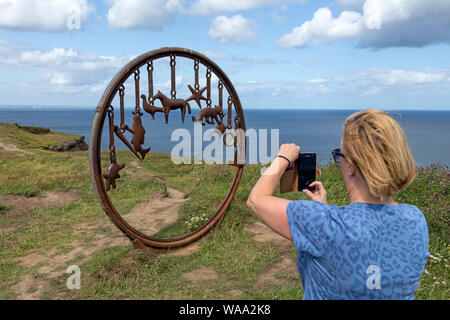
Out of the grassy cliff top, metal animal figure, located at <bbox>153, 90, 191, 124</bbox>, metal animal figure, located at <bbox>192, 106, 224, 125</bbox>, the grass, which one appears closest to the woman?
the grass

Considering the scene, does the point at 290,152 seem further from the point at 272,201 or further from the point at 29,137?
the point at 29,137

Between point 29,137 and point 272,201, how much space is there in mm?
24130

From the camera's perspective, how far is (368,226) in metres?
1.68

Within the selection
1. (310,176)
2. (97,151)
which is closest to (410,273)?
(310,176)

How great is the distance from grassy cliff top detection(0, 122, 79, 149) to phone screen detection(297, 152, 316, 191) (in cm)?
1906

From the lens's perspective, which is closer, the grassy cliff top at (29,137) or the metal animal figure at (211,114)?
the metal animal figure at (211,114)

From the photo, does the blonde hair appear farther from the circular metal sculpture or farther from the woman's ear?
the circular metal sculpture

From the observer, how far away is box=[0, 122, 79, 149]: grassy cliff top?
64.4 ft

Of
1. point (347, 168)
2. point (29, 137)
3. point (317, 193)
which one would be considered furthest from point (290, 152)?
point (29, 137)

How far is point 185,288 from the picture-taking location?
4.45 m

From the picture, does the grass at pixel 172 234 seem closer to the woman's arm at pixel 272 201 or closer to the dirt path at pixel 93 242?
the dirt path at pixel 93 242

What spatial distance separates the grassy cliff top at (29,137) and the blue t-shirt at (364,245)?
1958 cm

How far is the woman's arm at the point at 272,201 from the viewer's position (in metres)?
1.78

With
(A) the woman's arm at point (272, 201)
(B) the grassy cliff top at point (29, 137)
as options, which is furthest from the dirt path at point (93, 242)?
(B) the grassy cliff top at point (29, 137)
